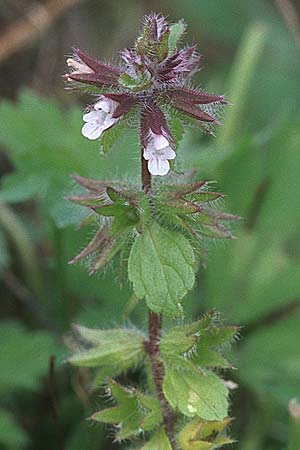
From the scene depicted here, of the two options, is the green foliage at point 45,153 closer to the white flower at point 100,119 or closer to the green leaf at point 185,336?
the green leaf at point 185,336

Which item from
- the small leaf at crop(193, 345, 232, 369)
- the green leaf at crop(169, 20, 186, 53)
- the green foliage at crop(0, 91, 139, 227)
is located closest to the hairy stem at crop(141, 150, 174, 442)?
the small leaf at crop(193, 345, 232, 369)

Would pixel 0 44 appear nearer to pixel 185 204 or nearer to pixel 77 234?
pixel 77 234

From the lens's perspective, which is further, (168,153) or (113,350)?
(113,350)

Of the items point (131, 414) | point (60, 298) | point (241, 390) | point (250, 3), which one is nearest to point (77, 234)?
point (60, 298)

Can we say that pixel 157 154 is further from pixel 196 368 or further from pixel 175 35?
pixel 196 368

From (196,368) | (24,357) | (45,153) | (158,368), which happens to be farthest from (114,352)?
(45,153)
